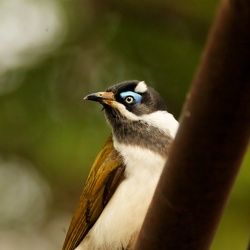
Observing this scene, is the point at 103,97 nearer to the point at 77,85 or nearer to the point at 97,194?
the point at 97,194

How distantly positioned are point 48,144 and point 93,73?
0.78 m

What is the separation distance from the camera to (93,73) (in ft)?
19.3

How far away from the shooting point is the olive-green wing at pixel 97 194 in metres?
3.72

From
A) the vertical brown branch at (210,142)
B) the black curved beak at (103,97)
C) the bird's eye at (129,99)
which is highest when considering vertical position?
the bird's eye at (129,99)

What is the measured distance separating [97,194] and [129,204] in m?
0.30

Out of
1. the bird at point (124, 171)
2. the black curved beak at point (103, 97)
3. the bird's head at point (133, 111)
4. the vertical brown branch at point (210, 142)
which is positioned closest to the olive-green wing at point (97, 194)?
the bird at point (124, 171)

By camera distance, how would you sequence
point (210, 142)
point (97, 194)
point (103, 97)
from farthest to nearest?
point (103, 97) < point (97, 194) < point (210, 142)

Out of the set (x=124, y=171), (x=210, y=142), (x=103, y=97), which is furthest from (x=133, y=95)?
(x=210, y=142)

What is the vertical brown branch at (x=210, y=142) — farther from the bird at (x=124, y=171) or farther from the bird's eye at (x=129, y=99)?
the bird's eye at (x=129, y=99)

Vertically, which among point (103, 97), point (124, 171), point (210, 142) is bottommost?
point (210, 142)

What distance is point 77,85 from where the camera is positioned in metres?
6.09

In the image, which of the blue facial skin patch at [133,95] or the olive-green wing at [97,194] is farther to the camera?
the blue facial skin patch at [133,95]

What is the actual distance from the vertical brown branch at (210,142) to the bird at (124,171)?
5.10 ft

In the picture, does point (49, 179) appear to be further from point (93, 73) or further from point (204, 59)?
point (204, 59)
